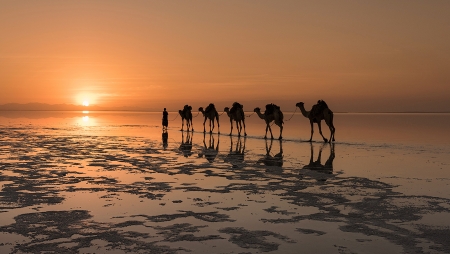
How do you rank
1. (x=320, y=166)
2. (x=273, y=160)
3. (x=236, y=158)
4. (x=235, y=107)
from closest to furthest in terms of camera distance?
1. (x=320, y=166)
2. (x=273, y=160)
3. (x=236, y=158)
4. (x=235, y=107)

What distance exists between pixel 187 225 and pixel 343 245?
8.07 ft

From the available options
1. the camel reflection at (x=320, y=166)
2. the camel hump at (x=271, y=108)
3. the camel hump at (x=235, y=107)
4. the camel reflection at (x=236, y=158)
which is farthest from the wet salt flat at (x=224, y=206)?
the camel hump at (x=235, y=107)

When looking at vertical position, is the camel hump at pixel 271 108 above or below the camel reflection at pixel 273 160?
above

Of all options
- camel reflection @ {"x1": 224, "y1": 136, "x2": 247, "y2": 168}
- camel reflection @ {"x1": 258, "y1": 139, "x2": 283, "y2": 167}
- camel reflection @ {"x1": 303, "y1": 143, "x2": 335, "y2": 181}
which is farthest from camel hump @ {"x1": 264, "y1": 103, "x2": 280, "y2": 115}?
camel reflection @ {"x1": 303, "y1": 143, "x2": 335, "y2": 181}

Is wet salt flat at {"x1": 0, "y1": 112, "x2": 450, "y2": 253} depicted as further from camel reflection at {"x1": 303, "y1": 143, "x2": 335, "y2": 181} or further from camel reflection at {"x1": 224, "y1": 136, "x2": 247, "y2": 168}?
camel reflection at {"x1": 224, "y1": 136, "x2": 247, "y2": 168}

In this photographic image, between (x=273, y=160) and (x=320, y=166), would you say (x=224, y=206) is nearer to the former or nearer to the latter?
(x=320, y=166)

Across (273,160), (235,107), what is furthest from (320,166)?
(235,107)

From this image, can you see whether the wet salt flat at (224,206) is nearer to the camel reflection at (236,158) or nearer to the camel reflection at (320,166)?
the camel reflection at (320,166)

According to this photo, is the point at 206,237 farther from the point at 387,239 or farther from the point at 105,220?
the point at 387,239

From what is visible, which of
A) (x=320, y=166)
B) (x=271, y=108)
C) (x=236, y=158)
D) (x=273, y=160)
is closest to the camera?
(x=320, y=166)

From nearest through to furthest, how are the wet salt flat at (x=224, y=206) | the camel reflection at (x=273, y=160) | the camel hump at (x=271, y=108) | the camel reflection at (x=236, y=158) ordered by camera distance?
the wet salt flat at (x=224, y=206) → the camel reflection at (x=273, y=160) → the camel reflection at (x=236, y=158) → the camel hump at (x=271, y=108)

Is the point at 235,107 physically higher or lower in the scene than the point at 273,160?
higher

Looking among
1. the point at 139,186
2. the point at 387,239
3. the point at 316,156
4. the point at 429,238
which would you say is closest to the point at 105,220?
→ the point at 139,186

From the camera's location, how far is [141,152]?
65.5 ft
